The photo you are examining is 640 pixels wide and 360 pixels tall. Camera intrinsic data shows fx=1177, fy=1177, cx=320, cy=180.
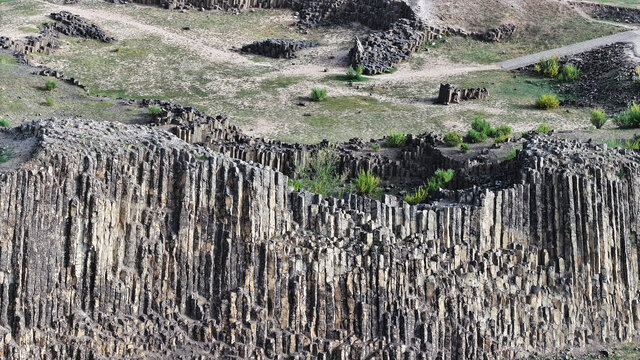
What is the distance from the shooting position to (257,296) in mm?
27328

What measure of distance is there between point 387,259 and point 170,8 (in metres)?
36.6

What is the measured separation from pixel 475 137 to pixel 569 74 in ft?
45.0

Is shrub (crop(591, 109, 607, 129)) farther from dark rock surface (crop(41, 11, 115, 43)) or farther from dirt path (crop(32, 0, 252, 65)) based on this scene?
dark rock surface (crop(41, 11, 115, 43))

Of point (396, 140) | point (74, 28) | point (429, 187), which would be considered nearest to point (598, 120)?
point (396, 140)

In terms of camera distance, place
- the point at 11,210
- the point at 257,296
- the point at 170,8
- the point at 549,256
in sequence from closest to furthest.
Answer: the point at 11,210
the point at 257,296
the point at 549,256
the point at 170,8

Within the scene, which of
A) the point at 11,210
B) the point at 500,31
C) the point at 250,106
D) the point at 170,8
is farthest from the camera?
the point at 170,8

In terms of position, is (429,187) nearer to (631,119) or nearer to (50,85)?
(631,119)

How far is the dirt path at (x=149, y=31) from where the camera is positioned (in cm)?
5491

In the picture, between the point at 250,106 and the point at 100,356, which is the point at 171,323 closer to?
the point at 100,356

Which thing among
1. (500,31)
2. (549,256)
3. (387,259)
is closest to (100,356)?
(387,259)

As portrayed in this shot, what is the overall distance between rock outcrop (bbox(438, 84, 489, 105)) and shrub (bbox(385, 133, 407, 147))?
8194 mm

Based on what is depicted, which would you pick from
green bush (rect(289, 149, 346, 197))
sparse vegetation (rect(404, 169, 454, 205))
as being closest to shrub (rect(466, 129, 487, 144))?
sparse vegetation (rect(404, 169, 454, 205))

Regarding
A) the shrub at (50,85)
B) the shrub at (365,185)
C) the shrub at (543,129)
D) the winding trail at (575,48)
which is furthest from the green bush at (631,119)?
the shrub at (50,85)

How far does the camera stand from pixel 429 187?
1419 inches
